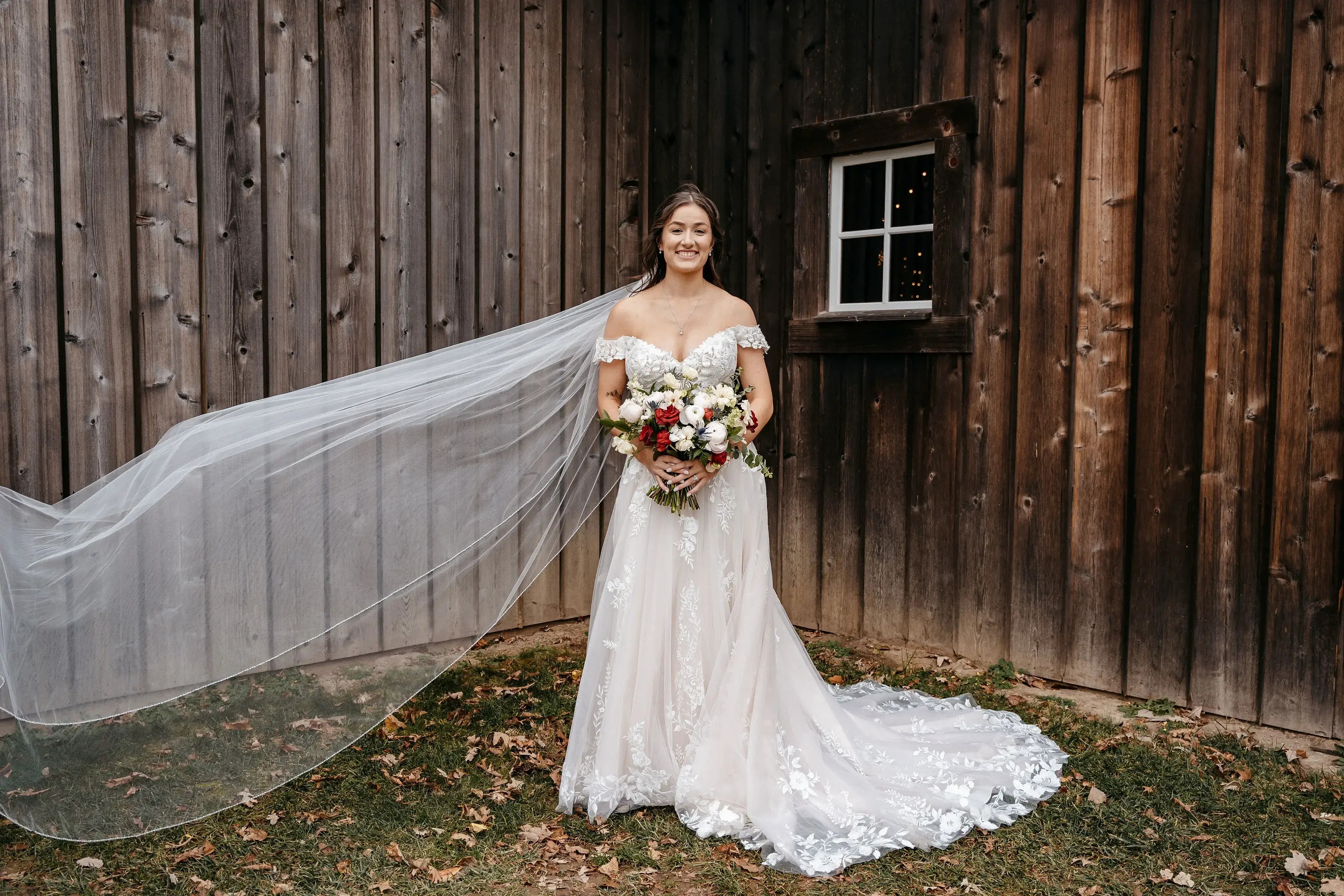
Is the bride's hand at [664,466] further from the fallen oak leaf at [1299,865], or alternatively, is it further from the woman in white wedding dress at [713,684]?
the fallen oak leaf at [1299,865]

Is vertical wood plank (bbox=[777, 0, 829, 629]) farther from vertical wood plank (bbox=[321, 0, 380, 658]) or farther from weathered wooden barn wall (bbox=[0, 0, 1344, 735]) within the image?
vertical wood plank (bbox=[321, 0, 380, 658])

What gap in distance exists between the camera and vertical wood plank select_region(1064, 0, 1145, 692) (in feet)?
15.8

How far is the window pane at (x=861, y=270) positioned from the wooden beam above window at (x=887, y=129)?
0.50m

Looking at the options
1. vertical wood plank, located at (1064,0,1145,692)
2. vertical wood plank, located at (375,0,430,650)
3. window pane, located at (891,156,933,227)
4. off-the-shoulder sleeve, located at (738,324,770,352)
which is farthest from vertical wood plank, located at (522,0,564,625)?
vertical wood plank, located at (1064,0,1145,692)

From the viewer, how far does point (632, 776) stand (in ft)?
12.6

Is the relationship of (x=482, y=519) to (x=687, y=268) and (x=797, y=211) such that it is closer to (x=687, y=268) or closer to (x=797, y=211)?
(x=687, y=268)

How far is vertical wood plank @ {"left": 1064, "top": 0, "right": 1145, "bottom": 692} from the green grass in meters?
0.70

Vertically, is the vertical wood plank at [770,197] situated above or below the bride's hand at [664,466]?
above

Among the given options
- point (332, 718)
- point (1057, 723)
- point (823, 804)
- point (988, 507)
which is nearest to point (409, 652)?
point (332, 718)

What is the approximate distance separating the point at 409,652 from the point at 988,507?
3.19 m

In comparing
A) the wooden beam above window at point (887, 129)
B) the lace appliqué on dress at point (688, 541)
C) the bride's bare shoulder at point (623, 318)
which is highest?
the wooden beam above window at point (887, 129)

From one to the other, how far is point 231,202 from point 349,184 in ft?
2.07

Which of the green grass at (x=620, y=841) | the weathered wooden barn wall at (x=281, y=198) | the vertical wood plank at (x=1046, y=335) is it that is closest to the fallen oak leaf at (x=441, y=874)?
the green grass at (x=620, y=841)

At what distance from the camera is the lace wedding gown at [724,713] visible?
3730 millimetres
